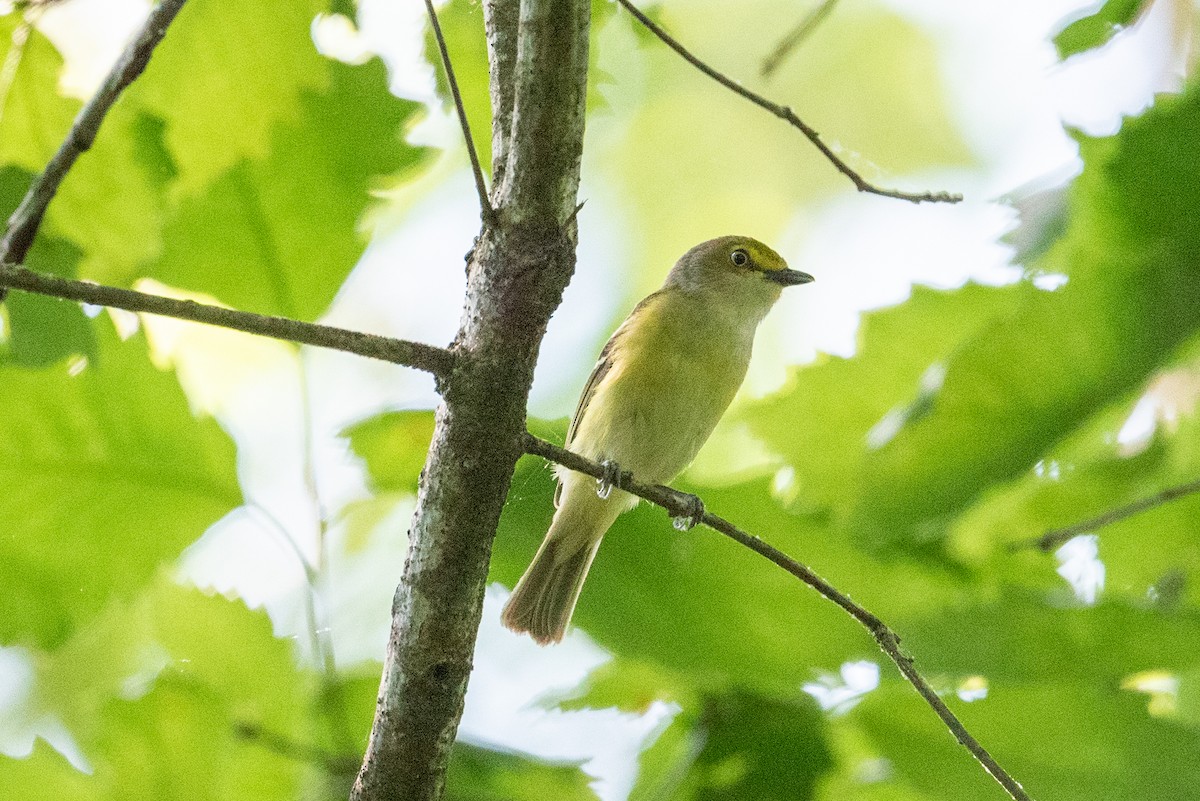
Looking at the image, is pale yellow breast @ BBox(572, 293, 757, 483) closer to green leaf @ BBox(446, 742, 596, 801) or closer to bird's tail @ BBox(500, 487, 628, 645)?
bird's tail @ BBox(500, 487, 628, 645)

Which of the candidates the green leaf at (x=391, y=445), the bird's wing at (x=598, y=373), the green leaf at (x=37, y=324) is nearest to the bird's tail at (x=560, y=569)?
the bird's wing at (x=598, y=373)

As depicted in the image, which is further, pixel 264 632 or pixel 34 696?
pixel 34 696

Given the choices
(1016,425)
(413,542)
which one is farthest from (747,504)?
(413,542)

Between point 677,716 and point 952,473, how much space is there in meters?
0.92

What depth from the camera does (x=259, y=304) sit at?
3203mm

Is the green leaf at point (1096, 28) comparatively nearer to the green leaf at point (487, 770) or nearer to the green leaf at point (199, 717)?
the green leaf at point (487, 770)

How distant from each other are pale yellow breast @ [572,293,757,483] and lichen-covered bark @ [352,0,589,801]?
1.95 meters

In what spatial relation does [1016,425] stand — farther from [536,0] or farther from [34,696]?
[34,696]

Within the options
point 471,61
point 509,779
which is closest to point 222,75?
point 471,61

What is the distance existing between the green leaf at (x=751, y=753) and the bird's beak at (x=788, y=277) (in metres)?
2.57

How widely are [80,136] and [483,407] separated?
36.5 inches

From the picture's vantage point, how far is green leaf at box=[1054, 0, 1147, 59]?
3275mm

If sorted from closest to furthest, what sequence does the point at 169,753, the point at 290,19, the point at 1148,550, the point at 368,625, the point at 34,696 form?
the point at 169,753 < the point at 290,19 < the point at 1148,550 < the point at 368,625 < the point at 34,696

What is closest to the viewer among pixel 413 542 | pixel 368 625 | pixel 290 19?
pixel 413 542
